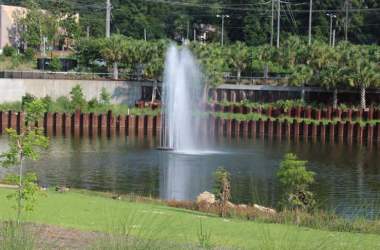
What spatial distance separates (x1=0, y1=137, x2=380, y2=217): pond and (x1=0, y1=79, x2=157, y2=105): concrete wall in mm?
14678

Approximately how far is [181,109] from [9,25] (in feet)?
183

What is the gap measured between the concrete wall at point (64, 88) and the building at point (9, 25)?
39.6 metres

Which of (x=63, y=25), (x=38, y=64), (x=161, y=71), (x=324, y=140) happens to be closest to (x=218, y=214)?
(x=324, y=140)

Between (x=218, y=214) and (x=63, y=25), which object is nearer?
(x=218, y=214)

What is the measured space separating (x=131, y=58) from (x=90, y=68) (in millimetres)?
8343

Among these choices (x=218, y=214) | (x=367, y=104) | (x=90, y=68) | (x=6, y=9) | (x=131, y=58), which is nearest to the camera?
(x=218, y=214)

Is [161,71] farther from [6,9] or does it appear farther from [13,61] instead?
[6,9]

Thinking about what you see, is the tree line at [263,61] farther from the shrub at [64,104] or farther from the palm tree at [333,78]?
the shrub at [64,104]

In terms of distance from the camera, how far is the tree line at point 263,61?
2628 inches

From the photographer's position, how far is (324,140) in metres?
57.6

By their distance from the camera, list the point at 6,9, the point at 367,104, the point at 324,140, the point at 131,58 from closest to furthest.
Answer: the point at 324,140, the point at 367,104, the point at 131,58, the point at 6,9

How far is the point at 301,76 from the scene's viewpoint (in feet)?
225

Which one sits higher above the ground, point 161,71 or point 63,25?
point 63,25

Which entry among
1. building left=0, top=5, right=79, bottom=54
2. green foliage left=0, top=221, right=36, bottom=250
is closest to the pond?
green foliage left=0, top=221, right=36, bottom=250
